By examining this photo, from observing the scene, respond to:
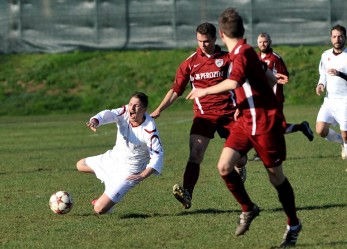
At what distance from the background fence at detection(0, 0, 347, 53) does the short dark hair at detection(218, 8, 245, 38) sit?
21878 millimetres

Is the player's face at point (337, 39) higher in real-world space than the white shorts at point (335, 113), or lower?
higher

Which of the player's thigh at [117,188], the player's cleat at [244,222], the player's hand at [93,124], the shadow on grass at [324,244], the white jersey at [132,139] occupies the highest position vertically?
the player's hand at [93,124]

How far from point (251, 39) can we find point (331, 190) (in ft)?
62.0

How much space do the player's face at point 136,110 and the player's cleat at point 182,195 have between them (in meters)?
0.80

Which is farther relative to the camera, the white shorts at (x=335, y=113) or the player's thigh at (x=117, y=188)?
the white shorts at (x=335, y=113)

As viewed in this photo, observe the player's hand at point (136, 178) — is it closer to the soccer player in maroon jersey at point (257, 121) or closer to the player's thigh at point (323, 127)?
the soccer player in maroon jersey at point (257, 121)

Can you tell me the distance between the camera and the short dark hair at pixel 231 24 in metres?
7.33

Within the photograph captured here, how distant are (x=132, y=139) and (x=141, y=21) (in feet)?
68.2

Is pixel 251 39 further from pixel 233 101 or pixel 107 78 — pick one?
pixel 233 101

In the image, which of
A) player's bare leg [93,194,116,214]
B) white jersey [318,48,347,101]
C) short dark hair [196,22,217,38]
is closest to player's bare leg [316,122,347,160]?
white jersey [318,48,347,101]

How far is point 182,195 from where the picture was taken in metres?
9.28

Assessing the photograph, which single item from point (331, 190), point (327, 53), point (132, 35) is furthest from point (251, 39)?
point (331, 190)

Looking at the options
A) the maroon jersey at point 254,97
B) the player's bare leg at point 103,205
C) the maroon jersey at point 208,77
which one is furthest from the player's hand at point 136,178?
the maroon jersey at point 254,97

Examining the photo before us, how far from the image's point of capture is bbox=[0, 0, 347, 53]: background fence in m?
29.1
